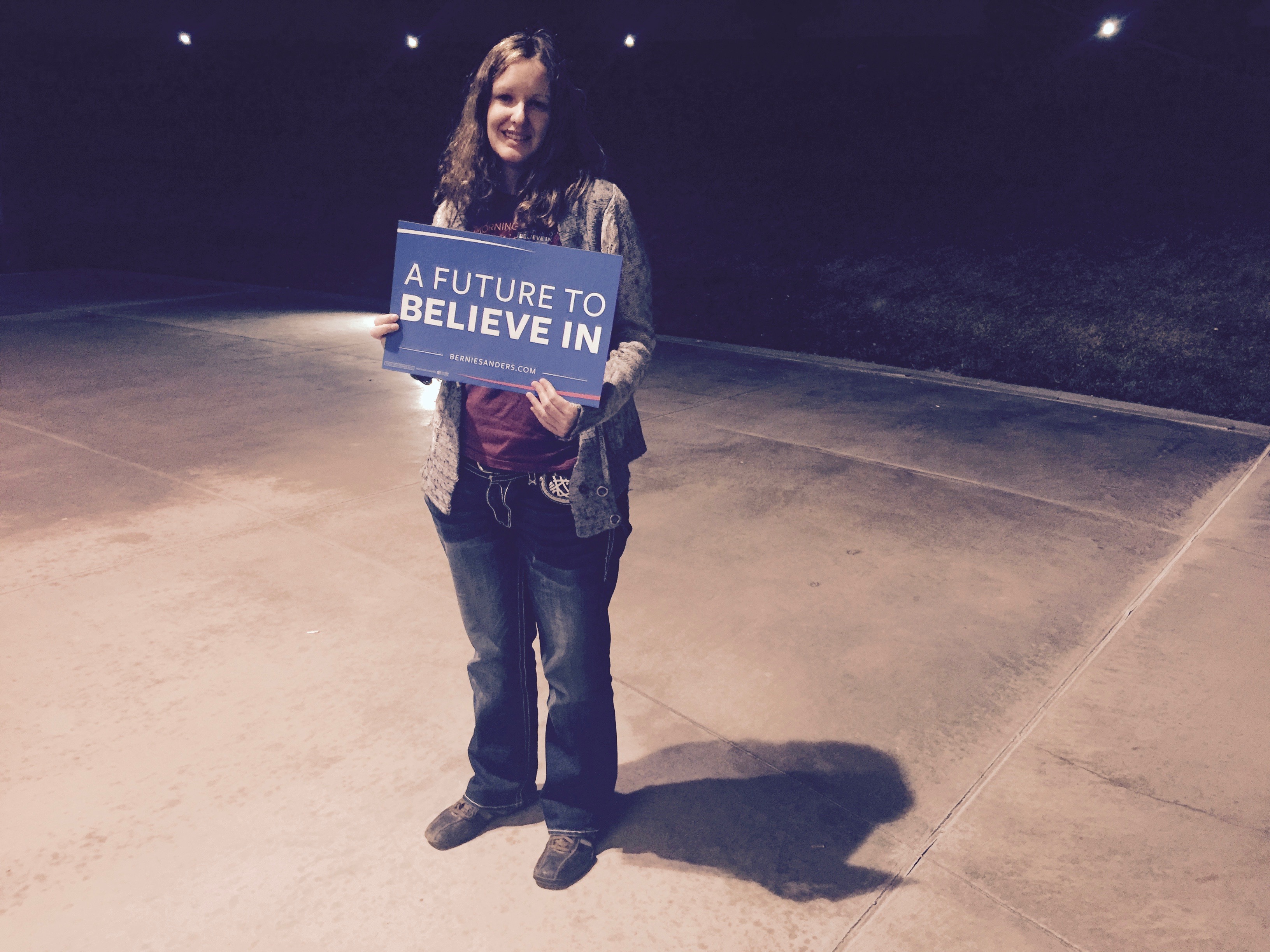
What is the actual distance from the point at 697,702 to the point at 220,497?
2769 mm

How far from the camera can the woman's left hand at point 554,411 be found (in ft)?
5.55

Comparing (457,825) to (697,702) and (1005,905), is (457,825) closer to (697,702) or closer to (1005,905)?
(697,702)

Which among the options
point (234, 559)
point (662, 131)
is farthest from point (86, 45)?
point (234, 559)

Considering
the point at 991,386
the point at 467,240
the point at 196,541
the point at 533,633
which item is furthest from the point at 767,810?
the point at 991,386

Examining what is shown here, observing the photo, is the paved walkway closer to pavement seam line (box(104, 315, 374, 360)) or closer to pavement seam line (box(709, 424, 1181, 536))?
pavement seam line (box(709, 424, 1181, 536))

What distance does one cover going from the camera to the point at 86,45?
17.8 m

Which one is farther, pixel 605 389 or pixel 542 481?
pixel 542 481

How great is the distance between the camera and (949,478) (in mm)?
4867

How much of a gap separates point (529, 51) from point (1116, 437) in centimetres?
520

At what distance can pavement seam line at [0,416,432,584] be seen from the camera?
367cm

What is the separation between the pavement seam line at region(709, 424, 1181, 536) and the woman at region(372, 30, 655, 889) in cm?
326

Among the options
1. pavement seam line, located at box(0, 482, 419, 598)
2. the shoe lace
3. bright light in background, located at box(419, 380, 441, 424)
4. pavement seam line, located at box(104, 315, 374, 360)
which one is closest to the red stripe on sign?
the shoe lace

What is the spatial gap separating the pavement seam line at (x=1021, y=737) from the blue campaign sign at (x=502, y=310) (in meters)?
1.33

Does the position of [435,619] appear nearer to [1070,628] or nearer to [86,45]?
[1070,628]
